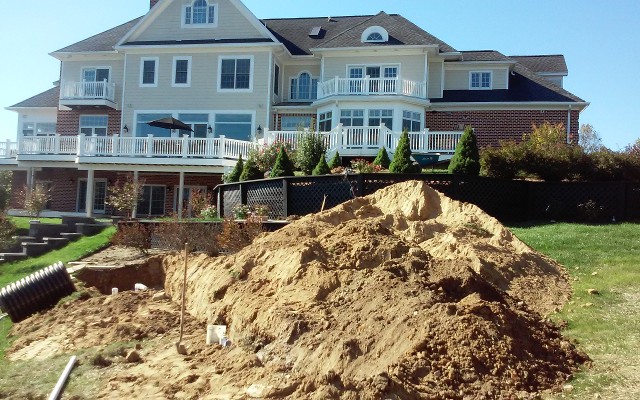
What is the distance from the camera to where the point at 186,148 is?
81.6 feet

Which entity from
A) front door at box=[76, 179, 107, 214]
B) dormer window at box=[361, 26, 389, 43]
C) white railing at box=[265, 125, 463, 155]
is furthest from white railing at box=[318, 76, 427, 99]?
front door at box=[76, 179, 107, 214]

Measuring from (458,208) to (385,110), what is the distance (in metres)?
15.4

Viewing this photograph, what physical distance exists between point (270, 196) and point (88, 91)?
17.7 metres

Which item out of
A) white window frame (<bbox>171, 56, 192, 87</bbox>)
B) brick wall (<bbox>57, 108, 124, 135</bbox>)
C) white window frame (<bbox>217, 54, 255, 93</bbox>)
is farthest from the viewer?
brick wall (<bbox>57, 108, 124, 135</bbox>)

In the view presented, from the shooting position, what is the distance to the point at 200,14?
100 feet

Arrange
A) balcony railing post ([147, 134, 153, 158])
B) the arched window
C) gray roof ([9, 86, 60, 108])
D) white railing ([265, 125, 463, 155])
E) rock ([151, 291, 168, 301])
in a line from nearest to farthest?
rock ([151, 291, 168, 301]), white railing ([265, 125, 463, 155]), balcony railing post ([147, 134, 153, 158]), the arched window, gray roof ([9, 86, 60, 108])

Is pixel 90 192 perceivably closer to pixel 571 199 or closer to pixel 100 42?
pixel 100 42

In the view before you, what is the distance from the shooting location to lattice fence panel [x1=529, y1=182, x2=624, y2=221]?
52.5 feet

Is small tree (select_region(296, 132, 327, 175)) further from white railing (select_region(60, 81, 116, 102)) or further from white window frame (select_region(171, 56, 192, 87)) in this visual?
white railing (select_region(60, 81, 116, 102))

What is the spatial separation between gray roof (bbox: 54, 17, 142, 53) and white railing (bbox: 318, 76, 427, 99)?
11.7 meters

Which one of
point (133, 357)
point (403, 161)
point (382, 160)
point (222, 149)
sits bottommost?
point (133, 357)

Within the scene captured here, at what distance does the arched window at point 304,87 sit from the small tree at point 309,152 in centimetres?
940

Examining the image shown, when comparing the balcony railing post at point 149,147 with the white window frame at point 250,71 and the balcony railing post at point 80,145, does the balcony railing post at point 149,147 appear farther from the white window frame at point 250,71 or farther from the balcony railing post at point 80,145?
the white window frame at point 250,71

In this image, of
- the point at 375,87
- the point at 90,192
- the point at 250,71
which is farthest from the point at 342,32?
the point at 90,192
